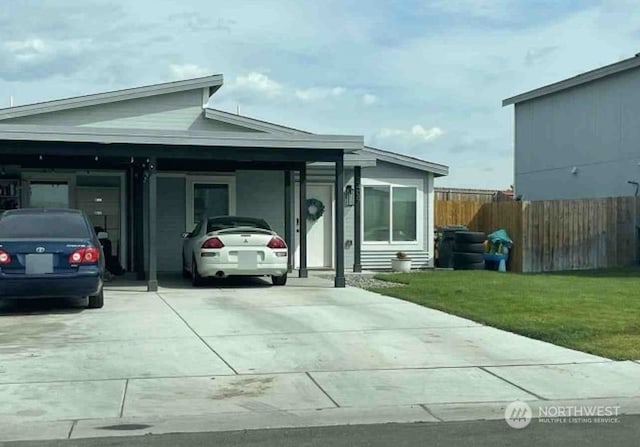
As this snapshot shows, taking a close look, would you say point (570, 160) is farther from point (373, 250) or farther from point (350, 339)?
point (350, 339)

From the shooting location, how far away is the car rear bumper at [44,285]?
11.7 m

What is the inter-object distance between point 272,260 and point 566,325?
20.6 feet

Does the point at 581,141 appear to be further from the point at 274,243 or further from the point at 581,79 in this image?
the point at 274,243

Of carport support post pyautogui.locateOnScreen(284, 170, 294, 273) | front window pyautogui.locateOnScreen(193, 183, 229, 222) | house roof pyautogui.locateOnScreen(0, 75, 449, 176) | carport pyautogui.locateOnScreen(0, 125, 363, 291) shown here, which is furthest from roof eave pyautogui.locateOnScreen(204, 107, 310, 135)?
carport pyautogui.locateOnScreen(0, 125, 363, 291)

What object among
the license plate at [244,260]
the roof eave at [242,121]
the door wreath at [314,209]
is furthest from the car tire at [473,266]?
the license plate at [244,260]

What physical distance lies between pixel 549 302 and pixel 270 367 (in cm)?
623

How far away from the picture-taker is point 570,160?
28.7 m

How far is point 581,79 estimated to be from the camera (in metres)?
27.7

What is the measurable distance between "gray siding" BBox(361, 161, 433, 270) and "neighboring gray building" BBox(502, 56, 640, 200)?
730 centimetres

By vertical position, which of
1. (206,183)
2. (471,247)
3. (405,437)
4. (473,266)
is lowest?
(405,437)

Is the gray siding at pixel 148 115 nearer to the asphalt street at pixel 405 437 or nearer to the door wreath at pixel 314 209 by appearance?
the door wreath at pixel 314 209

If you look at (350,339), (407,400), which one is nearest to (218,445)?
(407,400)

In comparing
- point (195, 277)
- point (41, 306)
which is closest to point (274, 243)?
point (195, 277)

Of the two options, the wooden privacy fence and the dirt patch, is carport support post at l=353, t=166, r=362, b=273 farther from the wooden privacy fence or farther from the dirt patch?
the dirt patch
